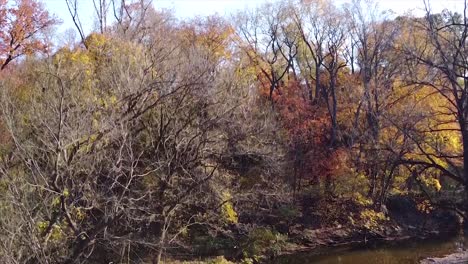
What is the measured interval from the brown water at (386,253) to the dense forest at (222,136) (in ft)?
4.86

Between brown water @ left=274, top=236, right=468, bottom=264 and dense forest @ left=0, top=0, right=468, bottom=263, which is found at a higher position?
dense forest @ left=0, top=0, right=468, bottom=263

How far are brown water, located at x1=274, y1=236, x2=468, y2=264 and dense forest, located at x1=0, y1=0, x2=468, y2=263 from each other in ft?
4.86

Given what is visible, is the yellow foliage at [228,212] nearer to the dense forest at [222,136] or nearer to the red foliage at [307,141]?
the dense forest at [222,136]

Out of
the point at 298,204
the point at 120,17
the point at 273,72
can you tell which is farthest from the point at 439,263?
the point at 120,17

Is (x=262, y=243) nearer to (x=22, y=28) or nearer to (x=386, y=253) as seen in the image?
(x=386, y=253)

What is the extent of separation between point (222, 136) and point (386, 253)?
11048 mm

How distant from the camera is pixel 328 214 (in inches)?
1132

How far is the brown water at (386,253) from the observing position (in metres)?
22.3

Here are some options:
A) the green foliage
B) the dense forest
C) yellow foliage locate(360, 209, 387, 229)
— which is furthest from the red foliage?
the green foliage

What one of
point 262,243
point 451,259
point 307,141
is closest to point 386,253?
point 451,259

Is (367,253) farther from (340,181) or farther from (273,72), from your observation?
(273,72)

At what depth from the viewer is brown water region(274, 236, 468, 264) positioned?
73.1 feet

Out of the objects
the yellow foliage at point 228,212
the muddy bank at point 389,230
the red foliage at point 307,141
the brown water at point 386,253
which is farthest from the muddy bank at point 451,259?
the yellow foliage at point 228,212

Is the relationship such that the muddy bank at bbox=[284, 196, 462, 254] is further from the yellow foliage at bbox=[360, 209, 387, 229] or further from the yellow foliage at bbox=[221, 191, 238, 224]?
the yellow foliage at bbox=[221, 191, 238, 224]
